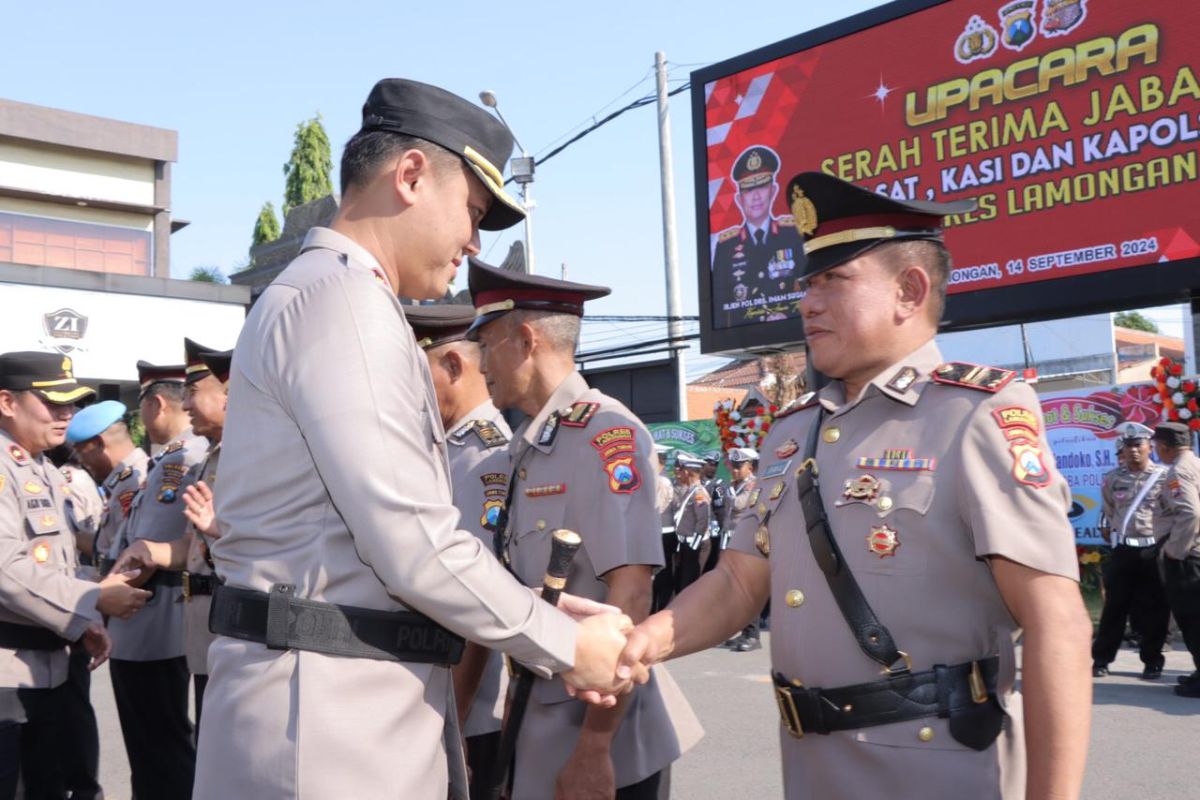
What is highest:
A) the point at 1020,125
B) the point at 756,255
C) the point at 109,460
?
the point at 1020,125

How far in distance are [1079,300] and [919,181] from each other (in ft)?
7.05

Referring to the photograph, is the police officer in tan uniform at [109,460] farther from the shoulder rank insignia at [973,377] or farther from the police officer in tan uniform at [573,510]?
the shoulder rank insignia at [973,377]

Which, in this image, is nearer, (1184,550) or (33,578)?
(33,578)

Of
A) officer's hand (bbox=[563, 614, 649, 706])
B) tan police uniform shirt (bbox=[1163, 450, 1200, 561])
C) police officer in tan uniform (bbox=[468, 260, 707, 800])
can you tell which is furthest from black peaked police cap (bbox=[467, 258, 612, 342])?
tan police uniform shirt (bbox=[1163, 450, 1200, 561])

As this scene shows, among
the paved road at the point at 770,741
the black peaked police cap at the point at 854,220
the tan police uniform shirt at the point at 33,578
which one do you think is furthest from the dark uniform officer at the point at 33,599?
the black peaked police cap at the point at 854,220

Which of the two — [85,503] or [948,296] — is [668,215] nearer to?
[948,296]

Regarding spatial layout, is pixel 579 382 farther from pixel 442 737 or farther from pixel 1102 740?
pixel 1102 740

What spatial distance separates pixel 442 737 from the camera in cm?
228

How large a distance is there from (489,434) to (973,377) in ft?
6.99

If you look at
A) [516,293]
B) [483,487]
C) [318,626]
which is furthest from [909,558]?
[483,487]

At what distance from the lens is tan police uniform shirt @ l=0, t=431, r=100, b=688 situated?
4297mm

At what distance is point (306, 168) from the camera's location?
39969 millimetres

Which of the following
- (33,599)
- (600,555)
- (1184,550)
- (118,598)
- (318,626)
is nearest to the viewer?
(318,626)

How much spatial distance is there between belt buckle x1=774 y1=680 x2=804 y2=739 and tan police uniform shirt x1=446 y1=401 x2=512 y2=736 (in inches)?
52.9
